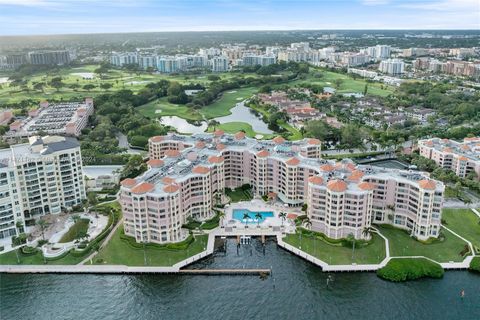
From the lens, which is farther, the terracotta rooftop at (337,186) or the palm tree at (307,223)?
the palm tree at (307,223)

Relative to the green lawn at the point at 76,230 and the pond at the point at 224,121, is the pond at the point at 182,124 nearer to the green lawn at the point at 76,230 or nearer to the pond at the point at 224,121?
the pond at the point at 224,121

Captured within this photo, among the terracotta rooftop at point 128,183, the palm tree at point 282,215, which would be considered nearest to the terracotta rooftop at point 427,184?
the palm tree at point 282,215

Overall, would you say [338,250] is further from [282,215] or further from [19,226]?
[19,226]

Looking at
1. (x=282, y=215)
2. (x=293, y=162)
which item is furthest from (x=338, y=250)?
(x=293, y=162)

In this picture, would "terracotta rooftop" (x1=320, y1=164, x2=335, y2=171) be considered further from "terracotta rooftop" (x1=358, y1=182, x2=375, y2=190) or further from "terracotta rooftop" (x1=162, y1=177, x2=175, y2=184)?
"terracotta rooftop" (x1=162, y1=177, x2=175, y2=184)

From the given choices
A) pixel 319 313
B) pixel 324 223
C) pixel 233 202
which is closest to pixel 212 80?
pixel 233 202

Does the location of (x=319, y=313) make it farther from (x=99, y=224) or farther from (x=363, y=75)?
(x=363, y=75)

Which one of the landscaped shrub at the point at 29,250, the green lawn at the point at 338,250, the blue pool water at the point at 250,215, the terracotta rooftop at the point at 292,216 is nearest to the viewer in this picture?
the green lawn at the point at 338,250
